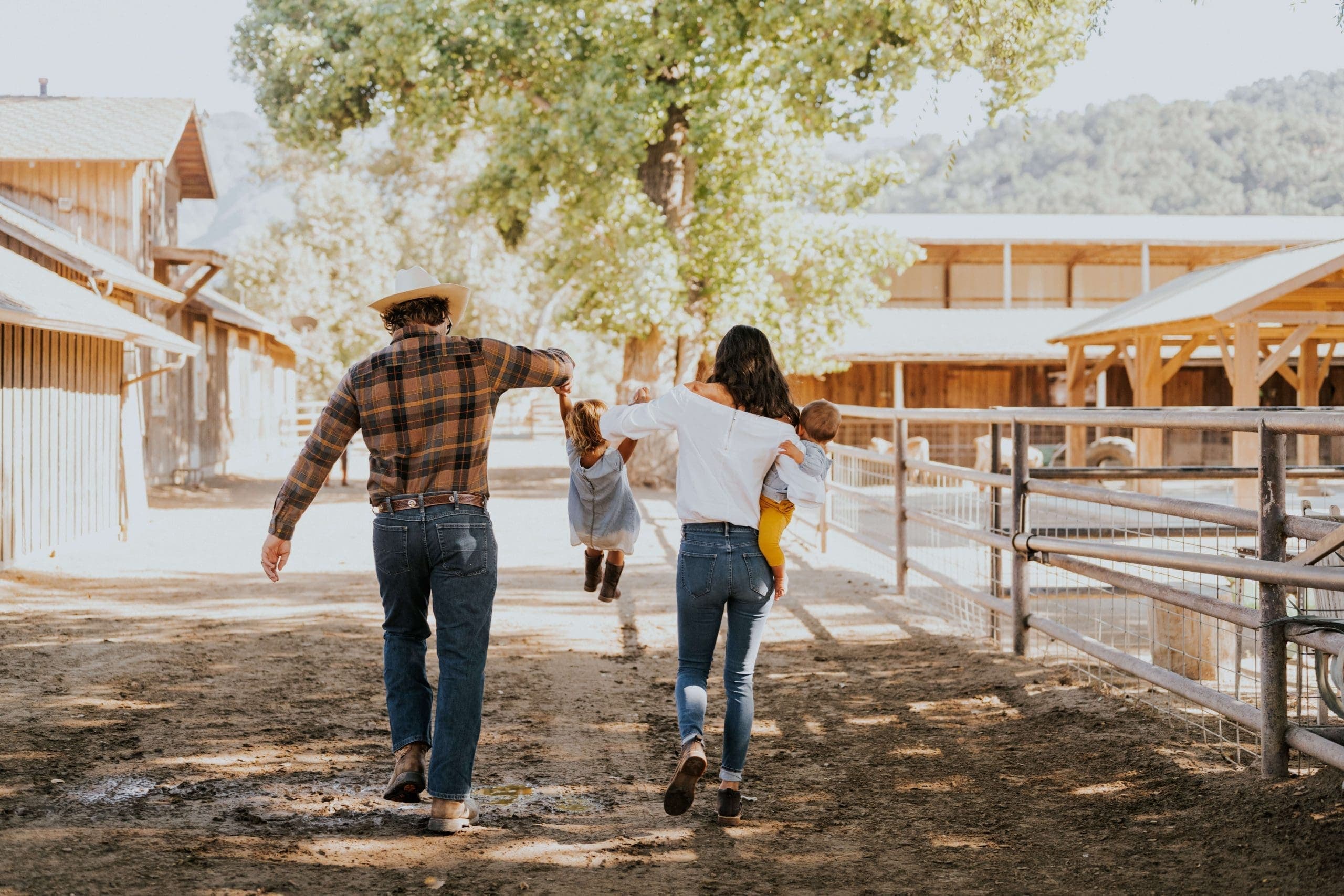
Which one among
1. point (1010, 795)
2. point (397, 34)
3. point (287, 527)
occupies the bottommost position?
point (1010, 795)

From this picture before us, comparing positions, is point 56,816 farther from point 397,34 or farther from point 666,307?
point 397,34

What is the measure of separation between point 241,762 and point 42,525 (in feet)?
27.6

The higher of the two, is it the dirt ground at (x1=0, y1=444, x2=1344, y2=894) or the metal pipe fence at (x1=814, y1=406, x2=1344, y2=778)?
the metal pipe fence at (x1=814, y1=406, x2=1344, y2=778)

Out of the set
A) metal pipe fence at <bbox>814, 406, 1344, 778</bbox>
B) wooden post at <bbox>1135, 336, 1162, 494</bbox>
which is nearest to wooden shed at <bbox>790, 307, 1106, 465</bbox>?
Answer: wooden post at <bbox>1135, 336, 1162, 494</bbox>

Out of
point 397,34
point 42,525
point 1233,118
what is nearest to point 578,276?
point 397,34

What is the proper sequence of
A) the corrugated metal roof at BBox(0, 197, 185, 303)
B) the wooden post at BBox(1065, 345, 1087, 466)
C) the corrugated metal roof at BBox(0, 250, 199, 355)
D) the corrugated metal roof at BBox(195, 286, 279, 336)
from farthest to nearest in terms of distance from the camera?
the corrugated metal roof at BBox(195, 286, 279, 336) → the wooden post at BBox(1065, 345, 1087, 466) → the corrugated metal roof at BBox(0, 197, 185, 303) → the corrugated metal roof at BBox(0, 250, 199, 355)

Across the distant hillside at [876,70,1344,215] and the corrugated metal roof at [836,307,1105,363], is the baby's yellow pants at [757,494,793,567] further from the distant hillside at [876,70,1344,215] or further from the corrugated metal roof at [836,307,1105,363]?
the distant hillside at [876,70,1344,215]

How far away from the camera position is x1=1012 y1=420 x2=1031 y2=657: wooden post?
7.00 meters

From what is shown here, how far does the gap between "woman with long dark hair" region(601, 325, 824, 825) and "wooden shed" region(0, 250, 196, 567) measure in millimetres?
7502

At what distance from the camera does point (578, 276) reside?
2198cm

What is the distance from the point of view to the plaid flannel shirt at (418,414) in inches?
172

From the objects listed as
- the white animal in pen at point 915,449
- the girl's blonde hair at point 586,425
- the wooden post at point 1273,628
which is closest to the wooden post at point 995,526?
the girl's blonde hair at point 586,425

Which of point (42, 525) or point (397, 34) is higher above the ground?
point (397, 34)

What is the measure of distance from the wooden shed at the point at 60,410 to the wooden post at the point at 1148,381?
47.6 ft
